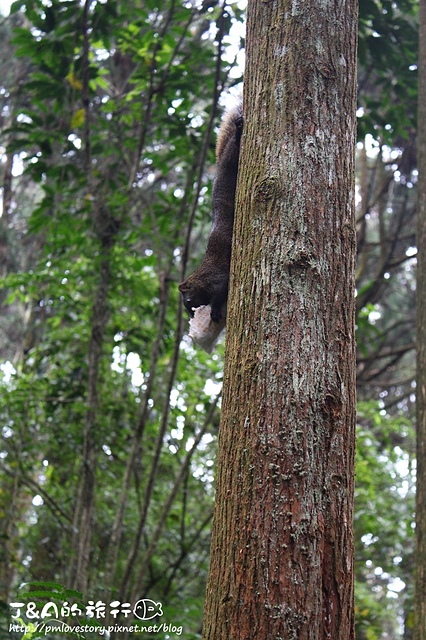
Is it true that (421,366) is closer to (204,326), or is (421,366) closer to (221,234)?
(204,326)

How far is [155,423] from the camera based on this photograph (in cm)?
530

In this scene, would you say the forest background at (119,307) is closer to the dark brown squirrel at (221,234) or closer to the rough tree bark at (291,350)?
the dark brown squirrel at (221,234)

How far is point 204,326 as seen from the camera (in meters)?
2.70

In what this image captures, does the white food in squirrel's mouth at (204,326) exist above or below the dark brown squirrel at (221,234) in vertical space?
below

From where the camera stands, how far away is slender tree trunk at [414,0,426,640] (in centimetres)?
284

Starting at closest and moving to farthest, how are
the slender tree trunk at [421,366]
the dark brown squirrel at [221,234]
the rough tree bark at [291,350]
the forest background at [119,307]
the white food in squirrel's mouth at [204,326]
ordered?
the rough tree bark at [291,350] < the dark brown squirrel at [221,234] < the white food in squirrel's mouth at [204,326] < the slender tree trunk at [421,366] < the forest background at [119,307]

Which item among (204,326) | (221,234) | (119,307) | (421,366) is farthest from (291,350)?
(119,307)

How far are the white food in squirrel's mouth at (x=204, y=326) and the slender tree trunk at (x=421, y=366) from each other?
1.09 m

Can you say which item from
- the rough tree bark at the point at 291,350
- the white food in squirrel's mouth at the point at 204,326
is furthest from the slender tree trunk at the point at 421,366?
the rough tree bark at the point at 291,350

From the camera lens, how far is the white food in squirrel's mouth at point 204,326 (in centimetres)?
264

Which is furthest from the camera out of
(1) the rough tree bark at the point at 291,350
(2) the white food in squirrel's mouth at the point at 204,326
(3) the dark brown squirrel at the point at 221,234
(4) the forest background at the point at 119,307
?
(4) the forest background at the point at 119,307

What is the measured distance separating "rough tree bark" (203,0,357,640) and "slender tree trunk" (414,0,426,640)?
1657 millimetres

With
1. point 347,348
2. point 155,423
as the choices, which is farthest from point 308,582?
point 155,423

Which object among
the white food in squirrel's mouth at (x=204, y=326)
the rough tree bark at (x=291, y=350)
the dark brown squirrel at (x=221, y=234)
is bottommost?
the rough tree bark at (x=291, y=350)
